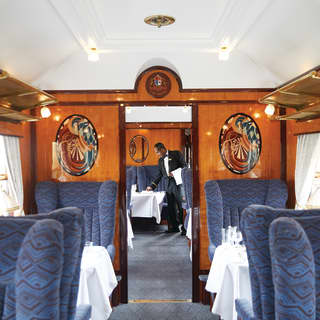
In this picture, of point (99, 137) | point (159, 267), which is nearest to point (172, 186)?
point (159, 267)

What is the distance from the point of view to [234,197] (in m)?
3.78

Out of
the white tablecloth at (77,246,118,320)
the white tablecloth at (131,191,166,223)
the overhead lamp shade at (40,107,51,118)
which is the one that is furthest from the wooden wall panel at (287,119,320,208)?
the white tablecloth at (131,191,166,223)

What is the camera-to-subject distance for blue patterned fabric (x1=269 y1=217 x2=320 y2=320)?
4.89 feet

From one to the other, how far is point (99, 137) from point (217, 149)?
1.33 metres

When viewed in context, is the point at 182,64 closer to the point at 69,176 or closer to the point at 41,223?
the point at 69,176

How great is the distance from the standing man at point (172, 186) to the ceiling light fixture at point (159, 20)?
11.8 feet

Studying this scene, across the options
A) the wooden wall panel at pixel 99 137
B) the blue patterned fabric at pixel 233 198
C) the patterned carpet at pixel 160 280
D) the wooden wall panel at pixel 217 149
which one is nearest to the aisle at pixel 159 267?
the patterned carpet at pixel 160 280

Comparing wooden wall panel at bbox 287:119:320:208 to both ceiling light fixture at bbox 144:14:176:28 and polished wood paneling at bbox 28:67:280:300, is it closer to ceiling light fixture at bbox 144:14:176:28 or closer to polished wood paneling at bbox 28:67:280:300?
polished wood paneling at bbox 28:67:280:300

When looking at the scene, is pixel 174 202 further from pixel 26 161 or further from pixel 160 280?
pixel 26 161

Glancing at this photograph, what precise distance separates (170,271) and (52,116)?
250cm

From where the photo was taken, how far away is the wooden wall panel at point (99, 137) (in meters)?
4.04

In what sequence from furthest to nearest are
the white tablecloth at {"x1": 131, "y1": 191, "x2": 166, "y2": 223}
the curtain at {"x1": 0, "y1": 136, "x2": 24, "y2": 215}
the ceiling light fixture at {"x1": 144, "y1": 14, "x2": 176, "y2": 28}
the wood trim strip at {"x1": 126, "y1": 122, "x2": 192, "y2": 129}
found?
the white tablecloth at {"x1": 131, "y1": 191, "x2": 166, "y2": 223} < the wood trim strip at {"x1": 126, "y1": 122, "x2": 192, "y2": 129} < the curtain at {"x1": 0, "y1": 136, "x2": 24, "y2": 215} < the ceiling light fixture at {"x1": 144, "y1": 14, "x2": 176, "y2": 28}

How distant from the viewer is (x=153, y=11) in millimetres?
3117

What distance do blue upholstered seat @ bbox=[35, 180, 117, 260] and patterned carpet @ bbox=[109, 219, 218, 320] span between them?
0.67 metres
